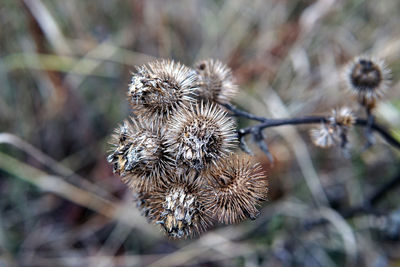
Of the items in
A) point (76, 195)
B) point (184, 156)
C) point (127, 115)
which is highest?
point (127, 115)

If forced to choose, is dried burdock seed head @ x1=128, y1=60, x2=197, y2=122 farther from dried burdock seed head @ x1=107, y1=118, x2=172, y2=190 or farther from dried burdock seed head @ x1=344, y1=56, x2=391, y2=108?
dried burdock seed head @ x1=344, y1=56, x2=391, y2=108

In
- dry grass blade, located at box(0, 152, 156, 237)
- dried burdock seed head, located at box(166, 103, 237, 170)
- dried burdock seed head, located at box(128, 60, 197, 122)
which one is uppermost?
dry grass blade, located at box(0, 152, 156, 237)

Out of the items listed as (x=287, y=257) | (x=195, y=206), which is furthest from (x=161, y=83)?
(x=287, y=257)

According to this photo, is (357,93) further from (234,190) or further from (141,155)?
(141,155)

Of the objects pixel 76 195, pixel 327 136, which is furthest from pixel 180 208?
pixel 76 195

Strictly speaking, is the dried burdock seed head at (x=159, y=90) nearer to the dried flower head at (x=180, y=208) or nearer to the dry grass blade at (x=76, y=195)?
the dried flower head at (x=180, y=208)

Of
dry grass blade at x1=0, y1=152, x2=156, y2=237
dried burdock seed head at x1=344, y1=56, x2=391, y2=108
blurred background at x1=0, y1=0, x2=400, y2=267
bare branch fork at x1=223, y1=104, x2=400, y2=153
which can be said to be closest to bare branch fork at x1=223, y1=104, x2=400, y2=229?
bare branch fork at x1=223, y1=104, x2=400, y2=153

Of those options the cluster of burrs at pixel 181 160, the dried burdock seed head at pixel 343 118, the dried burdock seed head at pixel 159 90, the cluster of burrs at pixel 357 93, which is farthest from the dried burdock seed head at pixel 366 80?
the dried burdock seed head at pixel 159 90
